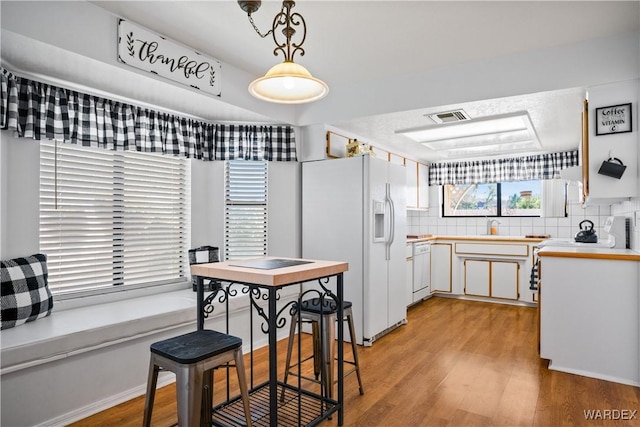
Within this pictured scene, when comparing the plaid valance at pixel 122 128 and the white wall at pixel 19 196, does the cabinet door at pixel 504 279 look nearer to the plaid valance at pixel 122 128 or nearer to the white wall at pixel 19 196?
the plaid valance at pixel 122 128

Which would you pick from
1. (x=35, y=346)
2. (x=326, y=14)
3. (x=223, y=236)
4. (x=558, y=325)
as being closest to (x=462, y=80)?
(x=326, y=14)

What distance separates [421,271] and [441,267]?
20.9 inches

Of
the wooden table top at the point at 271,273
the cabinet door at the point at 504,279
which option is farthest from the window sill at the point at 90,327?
the cabinet door at the point at 504,279

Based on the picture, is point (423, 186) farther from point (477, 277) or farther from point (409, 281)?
point (409, 281)

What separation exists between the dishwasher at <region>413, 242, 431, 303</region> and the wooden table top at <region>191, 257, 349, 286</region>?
292 cm

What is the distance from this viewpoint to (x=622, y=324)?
265 cm

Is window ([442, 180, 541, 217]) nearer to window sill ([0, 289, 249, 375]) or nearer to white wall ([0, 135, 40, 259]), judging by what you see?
window sill ([0, 289, 249, 375])

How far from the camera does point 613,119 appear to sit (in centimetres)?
278

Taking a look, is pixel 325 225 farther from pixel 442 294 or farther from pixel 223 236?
pixel 442 294

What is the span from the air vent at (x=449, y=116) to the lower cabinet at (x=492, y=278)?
7.77 ft

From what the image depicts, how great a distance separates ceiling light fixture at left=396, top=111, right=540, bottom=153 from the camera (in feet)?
12.1

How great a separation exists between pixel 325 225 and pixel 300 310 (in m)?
1.51

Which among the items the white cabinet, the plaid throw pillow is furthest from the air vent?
the plaid throw pillow

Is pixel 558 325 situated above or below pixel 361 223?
below
